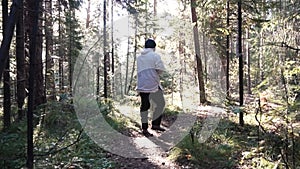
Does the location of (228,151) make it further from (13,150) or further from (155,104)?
(13,150)

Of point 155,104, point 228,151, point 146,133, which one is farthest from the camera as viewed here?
point 155,104

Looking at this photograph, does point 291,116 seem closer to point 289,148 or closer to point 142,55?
point 289,148

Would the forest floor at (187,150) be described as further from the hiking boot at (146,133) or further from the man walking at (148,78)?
the man walking at (148,78)

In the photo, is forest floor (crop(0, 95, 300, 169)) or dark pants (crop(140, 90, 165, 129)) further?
dark pants (crop(140, 90, 165, 129))


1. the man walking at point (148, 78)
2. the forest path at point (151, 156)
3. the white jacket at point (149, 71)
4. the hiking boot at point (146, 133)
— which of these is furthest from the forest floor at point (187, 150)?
the white jacket at point (149, 71)

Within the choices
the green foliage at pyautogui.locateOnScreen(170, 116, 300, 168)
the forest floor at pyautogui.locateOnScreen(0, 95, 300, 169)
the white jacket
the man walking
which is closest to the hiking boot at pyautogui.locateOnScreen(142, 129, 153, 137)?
the man walking

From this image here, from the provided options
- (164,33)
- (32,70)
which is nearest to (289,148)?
(32,70)

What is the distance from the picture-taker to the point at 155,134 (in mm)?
6867

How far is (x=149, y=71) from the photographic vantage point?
6.96m

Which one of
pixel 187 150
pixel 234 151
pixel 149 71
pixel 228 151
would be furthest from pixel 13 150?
pixel 234 151

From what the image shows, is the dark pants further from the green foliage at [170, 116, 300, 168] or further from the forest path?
the green foliage at [170, 116, 300, 168]

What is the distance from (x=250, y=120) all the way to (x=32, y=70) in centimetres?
670

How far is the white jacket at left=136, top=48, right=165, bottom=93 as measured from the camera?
6914mm

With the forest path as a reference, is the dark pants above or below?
above
